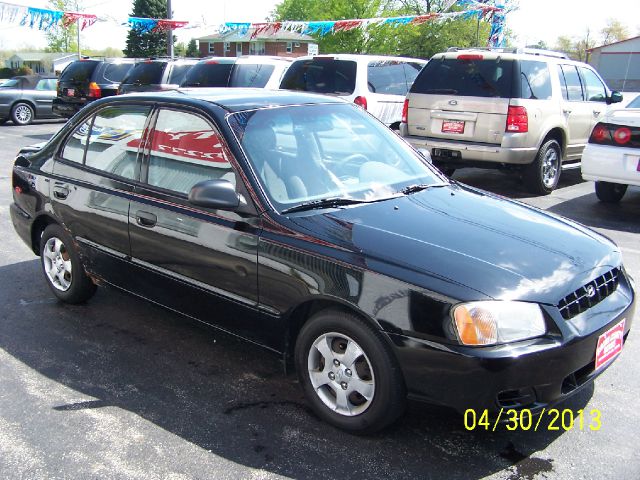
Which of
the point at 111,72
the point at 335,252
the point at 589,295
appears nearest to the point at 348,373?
the point at 335,252

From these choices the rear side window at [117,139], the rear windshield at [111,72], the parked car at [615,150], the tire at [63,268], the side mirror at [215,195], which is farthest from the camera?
the rear windshield at [111,72]

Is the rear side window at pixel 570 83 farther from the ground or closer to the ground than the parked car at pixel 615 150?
farther from the ground

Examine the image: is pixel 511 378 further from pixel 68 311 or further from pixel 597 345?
pixel 68 311

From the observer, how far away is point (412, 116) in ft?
29.6

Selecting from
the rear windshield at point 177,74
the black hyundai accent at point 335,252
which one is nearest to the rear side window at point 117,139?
the black hyundai accent at point 335,252

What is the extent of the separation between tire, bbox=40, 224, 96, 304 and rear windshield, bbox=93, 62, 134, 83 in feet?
39.8

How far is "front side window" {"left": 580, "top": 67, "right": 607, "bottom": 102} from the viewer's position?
32.2 ft

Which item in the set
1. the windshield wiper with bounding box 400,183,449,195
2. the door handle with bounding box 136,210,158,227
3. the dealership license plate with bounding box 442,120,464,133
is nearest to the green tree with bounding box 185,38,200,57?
the dealership license plate with bounding box 442,120,464,133

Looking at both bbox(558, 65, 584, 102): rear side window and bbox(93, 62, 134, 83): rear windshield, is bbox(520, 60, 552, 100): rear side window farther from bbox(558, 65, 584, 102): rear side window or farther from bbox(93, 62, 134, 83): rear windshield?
bbox(93, 62, 134, 83): rear windshield

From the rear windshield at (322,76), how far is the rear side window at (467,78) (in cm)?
136

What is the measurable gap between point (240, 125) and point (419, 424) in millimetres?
1896

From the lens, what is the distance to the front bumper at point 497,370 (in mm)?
2594

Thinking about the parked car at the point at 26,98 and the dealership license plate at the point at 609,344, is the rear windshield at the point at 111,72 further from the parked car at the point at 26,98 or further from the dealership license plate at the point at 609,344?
the dealership license plate at the point at 609,344

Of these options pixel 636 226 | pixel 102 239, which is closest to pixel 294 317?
pixel 102 239
